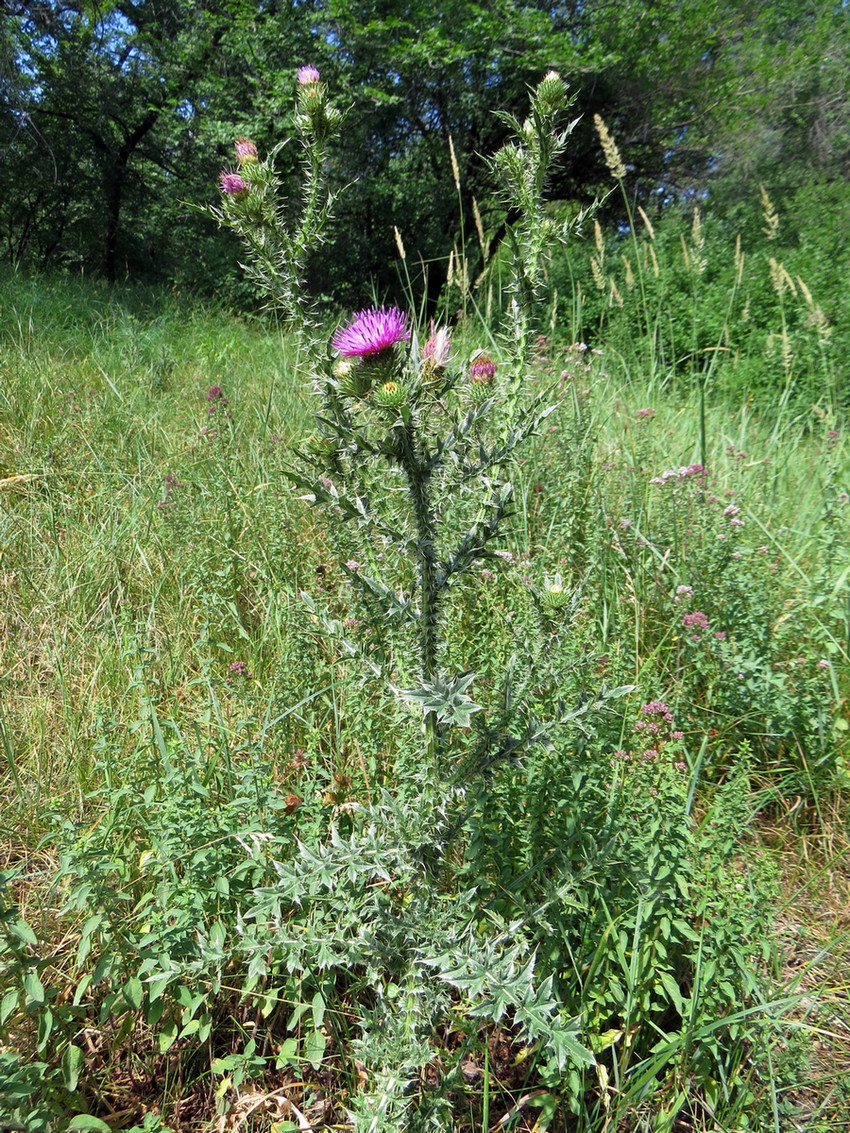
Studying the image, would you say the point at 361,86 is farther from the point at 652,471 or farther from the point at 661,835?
the point at 661,835

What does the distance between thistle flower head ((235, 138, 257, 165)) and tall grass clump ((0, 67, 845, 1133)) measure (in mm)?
11

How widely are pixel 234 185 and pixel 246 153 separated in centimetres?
22

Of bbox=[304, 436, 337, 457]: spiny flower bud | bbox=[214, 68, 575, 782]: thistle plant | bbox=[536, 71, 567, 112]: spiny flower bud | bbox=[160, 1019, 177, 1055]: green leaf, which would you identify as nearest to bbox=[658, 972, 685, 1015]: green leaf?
bbox=[214, 68, 575, 782]: thistle plant

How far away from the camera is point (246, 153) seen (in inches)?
56.6

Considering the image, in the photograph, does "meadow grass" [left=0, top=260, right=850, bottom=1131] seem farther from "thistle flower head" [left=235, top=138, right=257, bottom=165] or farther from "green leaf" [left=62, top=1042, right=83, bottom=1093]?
"thistle flower head" [left=235, top=138, right=257, bottom=165]

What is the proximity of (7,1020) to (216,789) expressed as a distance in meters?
0.56

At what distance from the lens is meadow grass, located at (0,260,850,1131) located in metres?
1.29

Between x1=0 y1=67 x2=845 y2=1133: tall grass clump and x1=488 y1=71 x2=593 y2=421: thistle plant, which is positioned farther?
x1=488 y1=71 x2=593 y2=421: thistle plant

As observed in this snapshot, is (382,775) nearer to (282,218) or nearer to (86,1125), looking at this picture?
(86,1125)

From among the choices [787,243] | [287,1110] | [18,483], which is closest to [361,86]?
[787,243]

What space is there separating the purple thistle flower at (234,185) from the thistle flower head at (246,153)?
0.41 feet

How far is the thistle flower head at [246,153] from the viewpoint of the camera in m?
1.41

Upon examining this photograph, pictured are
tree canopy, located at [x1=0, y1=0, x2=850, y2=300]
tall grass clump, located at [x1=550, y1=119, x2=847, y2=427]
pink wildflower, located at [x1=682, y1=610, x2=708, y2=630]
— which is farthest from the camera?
tree canopy, located at [x1=0, y1=0, x2=850, y2=300]

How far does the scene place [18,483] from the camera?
2752 mm
